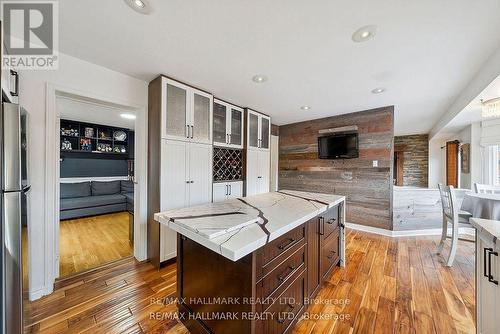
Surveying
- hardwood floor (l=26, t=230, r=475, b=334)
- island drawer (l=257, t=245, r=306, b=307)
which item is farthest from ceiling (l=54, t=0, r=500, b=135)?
hardwood floor (l=26, t=230, r=475, b=334)

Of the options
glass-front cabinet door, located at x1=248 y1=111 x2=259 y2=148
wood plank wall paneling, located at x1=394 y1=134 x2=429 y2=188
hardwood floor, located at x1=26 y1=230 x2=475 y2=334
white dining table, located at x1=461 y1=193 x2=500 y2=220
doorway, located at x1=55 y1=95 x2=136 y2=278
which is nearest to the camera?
hardwood floor, located at x1=26 y1=230 x2=475 y2=334

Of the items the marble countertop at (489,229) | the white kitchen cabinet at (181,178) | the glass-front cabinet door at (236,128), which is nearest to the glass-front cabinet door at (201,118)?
the white kitchen cabinet at (181,178)

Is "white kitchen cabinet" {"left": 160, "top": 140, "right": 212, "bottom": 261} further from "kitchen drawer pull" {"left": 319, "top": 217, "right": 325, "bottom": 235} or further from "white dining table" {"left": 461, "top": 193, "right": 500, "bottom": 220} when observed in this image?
"white dining table" {"left": 461, "top": 193, "right": 500, "bottom": 220}

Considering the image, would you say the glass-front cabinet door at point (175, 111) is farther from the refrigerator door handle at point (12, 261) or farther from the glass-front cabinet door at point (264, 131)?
the glass-front cabinet door at point (264, 131)

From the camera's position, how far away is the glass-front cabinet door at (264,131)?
3879mm

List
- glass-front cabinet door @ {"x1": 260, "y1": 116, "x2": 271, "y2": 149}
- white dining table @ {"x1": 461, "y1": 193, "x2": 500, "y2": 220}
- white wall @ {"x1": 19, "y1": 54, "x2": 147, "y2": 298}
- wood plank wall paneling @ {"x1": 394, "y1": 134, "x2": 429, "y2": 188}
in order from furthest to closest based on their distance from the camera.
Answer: wood plank wall paneling @ {"x1": 394, "y1": 134, "x2": 429, "y2": 188}
glass-front cabinet door @ {"x1": 260, "y1": 116, "x2": 271, "y2": 149}
white dining table @ {"x1": 461, "y1": 193, "x2": 500, "y2": 220}
white wall @ {"x1": 19, "y1": 54, "x2": 147, "y2": 298}

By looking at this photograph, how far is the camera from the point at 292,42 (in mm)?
1653

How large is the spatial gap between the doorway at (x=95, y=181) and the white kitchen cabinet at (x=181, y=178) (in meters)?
0.74

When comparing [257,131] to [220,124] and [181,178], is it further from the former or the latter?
[181,178]

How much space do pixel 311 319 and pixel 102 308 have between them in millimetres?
1756

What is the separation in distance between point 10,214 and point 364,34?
2649mm

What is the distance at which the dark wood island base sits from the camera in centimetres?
103

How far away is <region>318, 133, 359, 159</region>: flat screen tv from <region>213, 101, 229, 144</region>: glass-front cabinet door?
2.16 meters

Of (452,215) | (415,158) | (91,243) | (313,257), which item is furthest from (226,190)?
(415,158)
